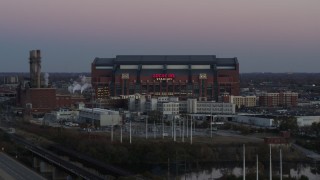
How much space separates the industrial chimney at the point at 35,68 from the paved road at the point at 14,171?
834 inches

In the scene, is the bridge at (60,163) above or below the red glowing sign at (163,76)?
below

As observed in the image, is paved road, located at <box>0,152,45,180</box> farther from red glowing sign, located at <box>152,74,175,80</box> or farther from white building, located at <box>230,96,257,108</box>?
white building, located at <box>230,96,257,108</box>

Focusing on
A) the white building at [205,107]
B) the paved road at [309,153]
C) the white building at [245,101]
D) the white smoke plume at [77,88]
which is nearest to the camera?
the paved road at [309,153]

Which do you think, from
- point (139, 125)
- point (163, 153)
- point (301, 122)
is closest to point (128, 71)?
point (139, 125)

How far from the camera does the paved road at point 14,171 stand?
21609mm

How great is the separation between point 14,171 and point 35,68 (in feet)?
83.1

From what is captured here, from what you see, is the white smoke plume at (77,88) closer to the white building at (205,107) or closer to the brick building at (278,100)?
the white building at (205,107)

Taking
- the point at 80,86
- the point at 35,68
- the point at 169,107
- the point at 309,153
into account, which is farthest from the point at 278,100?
the point at 309,153

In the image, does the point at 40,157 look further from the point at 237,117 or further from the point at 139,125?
the point at 237,117

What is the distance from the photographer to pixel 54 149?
29.8 metres

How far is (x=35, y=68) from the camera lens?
4766 centimetres

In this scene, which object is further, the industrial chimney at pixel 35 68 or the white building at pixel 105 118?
the industrial chimney at pixel 35 68

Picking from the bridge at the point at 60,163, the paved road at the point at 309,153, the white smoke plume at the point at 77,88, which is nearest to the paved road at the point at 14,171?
the bridge at the point at 60,163

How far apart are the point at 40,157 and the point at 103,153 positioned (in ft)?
8.15
